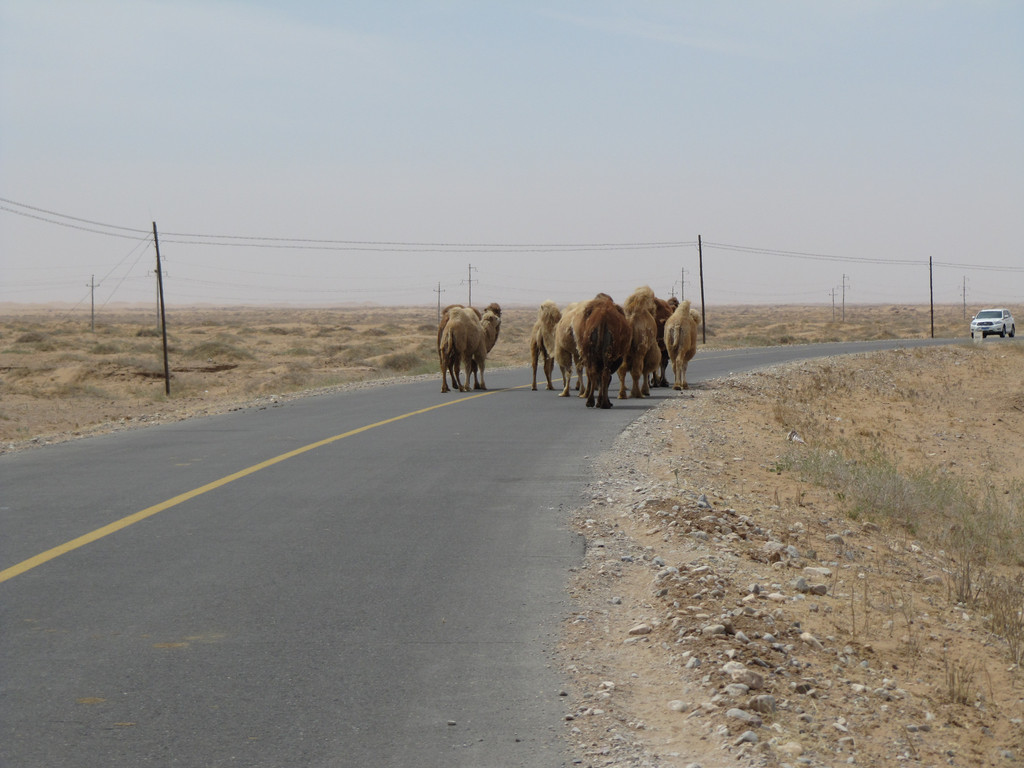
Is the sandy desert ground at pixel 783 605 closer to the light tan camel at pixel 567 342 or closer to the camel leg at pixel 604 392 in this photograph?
the camel leg at pixel 604 392

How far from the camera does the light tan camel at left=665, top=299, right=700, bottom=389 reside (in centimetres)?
2175

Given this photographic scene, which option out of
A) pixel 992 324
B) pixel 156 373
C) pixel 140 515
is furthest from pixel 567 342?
pixel 992 324

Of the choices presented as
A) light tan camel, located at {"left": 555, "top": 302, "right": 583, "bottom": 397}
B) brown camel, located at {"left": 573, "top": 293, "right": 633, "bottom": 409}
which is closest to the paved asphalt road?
brown camel, located at {"left": 573, "top": 293, "right": 633, "bottom": 409}

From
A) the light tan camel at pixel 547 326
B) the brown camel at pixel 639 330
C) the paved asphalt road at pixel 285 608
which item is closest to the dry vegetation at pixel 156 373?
the paved asphalt road at pixel 285 608

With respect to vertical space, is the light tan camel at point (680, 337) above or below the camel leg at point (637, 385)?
above

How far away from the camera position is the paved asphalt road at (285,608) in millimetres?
4191

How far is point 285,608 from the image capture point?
593 cm

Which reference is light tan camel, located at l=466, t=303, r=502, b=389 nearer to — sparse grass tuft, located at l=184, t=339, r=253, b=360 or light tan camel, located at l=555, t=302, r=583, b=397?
light tan camel, located at l=555, t=302, r=583, b=397

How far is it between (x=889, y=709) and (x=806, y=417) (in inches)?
679

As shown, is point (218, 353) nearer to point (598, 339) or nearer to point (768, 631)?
point (598, 339)

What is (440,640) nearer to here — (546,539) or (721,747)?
(721,747)

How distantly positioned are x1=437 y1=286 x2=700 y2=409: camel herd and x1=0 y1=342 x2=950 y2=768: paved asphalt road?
558 cm

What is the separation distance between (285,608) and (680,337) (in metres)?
16.9

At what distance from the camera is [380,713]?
440cm
